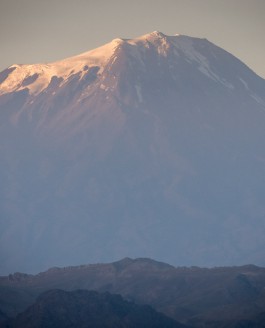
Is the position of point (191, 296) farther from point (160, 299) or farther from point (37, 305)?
point (37, 305)

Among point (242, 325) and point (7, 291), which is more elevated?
point (7, 291)

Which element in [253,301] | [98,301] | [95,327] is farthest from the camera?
[253,301]

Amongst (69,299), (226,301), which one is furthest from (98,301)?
(226,301)

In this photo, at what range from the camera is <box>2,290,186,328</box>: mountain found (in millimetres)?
165750

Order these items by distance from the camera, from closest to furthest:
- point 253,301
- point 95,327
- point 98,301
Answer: point 95,327, point 98,301, point 253,301

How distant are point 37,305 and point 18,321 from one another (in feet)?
16.9

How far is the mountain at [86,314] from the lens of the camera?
544ft

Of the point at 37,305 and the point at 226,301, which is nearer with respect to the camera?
the point at 37,305

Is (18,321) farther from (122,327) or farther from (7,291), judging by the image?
(7,291)

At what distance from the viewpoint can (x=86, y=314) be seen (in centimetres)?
17038

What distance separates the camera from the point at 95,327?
539 ft

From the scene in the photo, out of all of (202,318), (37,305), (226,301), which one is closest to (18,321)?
(37,305)

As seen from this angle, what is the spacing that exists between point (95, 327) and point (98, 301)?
10.8 m

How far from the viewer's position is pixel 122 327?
166 m
